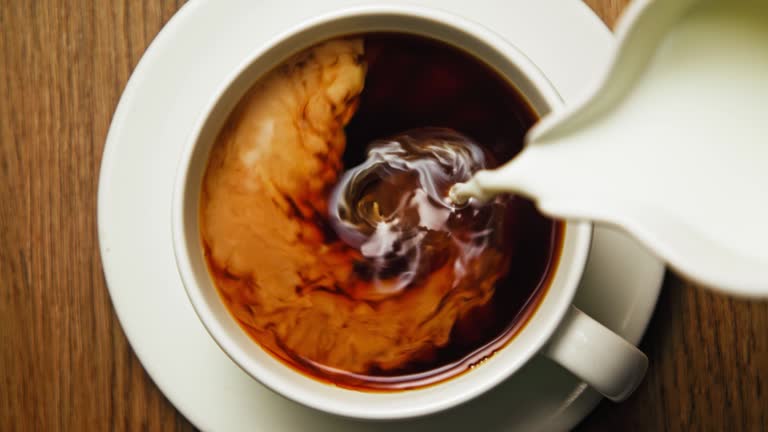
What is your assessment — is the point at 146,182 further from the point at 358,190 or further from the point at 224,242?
the point at 358,190

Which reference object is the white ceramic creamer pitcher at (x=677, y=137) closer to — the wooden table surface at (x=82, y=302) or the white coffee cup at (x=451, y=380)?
the white coffee cup at (x=451, y=380)

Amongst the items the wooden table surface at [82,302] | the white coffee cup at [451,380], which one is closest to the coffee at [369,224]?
the white coffee cup at [451,380]

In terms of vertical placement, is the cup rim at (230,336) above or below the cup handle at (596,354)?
above

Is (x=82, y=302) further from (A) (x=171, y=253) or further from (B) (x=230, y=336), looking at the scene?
(B) (x=230, y=336)

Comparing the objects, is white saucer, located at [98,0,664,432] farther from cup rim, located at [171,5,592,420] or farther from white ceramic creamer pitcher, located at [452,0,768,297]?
white ceramic creamer pitcher, located at [452,0,768,297]

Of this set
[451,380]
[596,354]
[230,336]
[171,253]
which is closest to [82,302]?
[171,253]

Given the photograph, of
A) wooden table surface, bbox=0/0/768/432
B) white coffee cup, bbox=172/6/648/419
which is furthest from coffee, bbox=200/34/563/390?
wooden table surface, bbox=0/0/768/432
